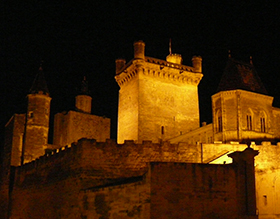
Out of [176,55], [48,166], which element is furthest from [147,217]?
[176,55]

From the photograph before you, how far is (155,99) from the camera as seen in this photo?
35.4 m

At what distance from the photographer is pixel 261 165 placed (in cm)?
2320

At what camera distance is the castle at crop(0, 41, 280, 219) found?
16797 millimetres

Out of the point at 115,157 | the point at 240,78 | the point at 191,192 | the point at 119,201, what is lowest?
the point at 119,201

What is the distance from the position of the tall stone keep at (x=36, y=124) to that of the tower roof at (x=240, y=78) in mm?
14155

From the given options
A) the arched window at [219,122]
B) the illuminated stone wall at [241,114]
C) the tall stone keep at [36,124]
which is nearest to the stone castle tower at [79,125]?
the tall stone keep at [36,124]

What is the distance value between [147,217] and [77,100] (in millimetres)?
29019

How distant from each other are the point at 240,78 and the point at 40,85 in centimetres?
1640

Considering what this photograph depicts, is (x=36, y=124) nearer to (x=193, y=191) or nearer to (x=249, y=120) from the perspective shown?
(x=249, y=120)

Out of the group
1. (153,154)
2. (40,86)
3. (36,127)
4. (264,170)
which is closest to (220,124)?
(264,170)

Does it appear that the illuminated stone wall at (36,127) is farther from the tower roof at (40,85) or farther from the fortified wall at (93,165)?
the fortified wall at (93,165)

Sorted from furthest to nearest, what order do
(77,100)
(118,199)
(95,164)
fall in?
(77,100) → (95,164) → (118,199)

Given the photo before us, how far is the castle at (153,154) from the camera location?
661 inches

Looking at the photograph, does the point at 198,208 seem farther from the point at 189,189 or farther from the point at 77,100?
the point at 77,100
